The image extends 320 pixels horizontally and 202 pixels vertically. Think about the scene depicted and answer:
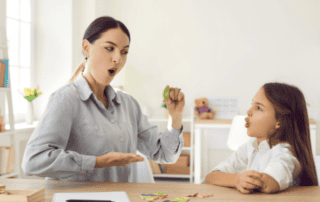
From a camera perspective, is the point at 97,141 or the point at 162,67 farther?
the point at 162,67

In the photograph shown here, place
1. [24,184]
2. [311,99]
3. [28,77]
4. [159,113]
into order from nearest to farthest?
[24,184] < [28,77] < [311,99] < [159,113]

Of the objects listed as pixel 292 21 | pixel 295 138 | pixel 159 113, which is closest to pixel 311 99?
pixel 292 21

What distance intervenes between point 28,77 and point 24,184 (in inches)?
106

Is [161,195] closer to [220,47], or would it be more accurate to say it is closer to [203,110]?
[203,110]

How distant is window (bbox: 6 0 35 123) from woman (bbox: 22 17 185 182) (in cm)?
224

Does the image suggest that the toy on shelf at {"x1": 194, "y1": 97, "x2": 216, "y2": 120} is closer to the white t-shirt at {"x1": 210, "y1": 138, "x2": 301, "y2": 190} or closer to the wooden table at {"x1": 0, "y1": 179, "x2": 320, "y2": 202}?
the white t-shirt at {"x1": 210, "y1": 138, "x2": 301, "y2": 190}

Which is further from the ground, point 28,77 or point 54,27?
point 54,27

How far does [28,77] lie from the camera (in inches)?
136

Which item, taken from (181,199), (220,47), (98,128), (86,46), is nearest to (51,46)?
(220,47)

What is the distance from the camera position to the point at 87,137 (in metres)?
1.10

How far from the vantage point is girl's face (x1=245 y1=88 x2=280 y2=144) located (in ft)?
3.65

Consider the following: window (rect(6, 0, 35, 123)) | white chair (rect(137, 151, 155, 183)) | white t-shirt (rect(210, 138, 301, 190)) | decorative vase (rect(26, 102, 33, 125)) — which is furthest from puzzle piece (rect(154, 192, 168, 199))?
window (rect(6, 0, 35, 123))

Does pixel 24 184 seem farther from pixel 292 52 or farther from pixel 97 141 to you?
pixel 292 52

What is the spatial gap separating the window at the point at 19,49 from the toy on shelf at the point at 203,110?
200cm
